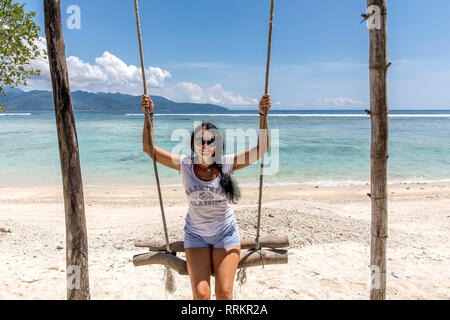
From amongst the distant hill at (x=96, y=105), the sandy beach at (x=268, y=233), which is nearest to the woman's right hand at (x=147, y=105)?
the sandy beach at (x=268, y=233)

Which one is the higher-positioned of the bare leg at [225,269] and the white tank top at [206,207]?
the white tank top at [206,207]

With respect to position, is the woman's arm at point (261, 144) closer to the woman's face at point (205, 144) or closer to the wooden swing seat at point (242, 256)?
the woman's face at point (205, 144)

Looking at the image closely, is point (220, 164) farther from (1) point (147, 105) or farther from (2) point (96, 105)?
(2) point (96, 105)

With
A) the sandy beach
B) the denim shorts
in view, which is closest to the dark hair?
the denim shorts

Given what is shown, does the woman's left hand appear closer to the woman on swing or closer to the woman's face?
the woman on swing

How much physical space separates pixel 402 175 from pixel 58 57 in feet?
39.2

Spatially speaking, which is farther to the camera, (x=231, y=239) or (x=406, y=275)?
(x=406, y=275)

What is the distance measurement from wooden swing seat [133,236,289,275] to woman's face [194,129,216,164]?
79cm

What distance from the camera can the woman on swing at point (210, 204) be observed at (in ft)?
7.81

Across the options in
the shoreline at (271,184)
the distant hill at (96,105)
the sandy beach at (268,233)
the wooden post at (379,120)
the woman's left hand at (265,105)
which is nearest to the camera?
the wooden post at (379,120)

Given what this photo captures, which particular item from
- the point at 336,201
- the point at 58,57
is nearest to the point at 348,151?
the point at 336,201

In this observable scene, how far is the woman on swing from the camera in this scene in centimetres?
238
